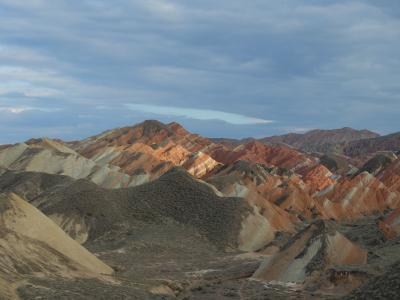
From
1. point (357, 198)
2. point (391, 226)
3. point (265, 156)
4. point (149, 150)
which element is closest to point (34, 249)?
point (391, 226)

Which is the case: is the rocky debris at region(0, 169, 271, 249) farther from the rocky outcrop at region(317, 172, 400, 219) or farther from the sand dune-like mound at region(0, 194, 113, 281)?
the rocky outcrop at region(317, 172, 400, 219)

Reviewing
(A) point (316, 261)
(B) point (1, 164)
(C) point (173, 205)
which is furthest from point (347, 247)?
(B) point (1, 164)

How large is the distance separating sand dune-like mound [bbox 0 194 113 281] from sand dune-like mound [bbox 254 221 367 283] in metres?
12.3

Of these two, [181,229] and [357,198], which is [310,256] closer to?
[181,229]

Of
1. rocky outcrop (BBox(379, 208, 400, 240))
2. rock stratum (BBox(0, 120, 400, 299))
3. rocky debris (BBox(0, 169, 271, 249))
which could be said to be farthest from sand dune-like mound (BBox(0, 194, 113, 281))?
rocky outcrop (BBox(379, 208, 400, 240))

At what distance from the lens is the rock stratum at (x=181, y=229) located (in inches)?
1409

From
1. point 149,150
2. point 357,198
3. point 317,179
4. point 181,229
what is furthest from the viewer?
point 317,179

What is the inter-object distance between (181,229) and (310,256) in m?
30.8

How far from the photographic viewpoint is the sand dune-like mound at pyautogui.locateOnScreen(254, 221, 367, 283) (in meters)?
42.1

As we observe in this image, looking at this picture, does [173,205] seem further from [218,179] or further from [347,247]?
[347,247]

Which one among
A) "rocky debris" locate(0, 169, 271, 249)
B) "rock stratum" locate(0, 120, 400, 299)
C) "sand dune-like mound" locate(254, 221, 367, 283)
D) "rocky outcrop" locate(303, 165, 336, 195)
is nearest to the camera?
"rock stratum" locate(0, 120, 400, 299)

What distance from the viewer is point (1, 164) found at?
367ft

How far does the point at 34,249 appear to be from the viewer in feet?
129

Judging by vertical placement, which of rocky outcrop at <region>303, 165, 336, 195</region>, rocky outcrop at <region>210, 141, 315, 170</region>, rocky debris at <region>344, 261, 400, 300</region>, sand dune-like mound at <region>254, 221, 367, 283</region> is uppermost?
rocky outcrop at <region>210, 141, 315, 170</region>
